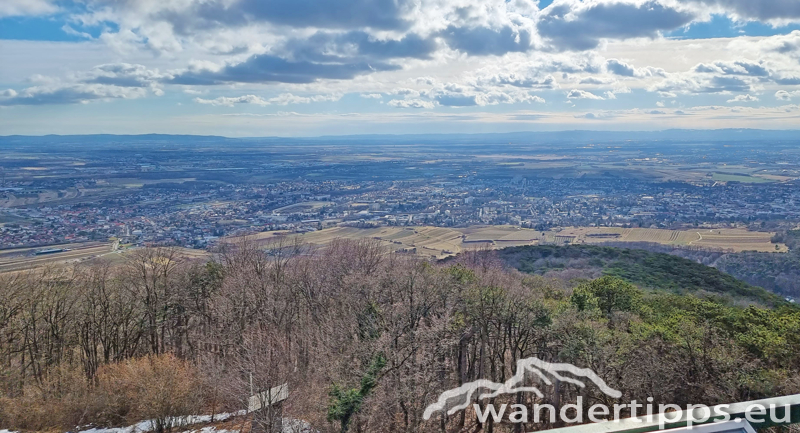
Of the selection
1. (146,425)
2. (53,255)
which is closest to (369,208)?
(53,255)

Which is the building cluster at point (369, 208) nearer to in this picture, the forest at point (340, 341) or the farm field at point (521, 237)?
the farm field at point (521, 237)

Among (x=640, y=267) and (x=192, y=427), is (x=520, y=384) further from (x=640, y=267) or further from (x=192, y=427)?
(x=640, y=267)

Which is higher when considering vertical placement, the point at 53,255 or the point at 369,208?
the point at 53,255

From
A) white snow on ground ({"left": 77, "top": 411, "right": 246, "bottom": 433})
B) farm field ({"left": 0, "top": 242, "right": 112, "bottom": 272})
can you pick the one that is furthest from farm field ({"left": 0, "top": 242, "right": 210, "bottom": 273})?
white snow on ground ({"left": 77, "top": 411, "right": 246, "bottom": 433})

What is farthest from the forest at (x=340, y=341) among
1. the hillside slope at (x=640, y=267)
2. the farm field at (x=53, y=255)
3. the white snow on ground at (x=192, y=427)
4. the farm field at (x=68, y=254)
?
the farm field at (x=53, y=255)

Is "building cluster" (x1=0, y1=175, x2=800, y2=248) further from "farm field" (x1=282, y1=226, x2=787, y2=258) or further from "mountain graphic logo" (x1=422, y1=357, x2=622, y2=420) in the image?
"mountain graphic logo" (x1=422, y1=357, x2=622, y2=420)
